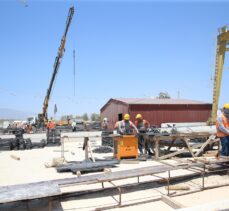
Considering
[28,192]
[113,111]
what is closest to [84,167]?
[28,192]

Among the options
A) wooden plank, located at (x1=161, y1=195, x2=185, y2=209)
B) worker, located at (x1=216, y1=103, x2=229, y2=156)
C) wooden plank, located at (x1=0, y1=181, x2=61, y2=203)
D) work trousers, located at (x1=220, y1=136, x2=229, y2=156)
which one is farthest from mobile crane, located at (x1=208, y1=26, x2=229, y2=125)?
wooden plank, located at (x1=0, y1=181, x2=61, y2=203)

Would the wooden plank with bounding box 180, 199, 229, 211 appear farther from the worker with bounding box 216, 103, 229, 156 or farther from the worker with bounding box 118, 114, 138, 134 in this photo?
the worker with bounding box 118, 114, 138, 134

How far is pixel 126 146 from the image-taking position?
10250 millimetres

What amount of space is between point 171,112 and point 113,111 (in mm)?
6585

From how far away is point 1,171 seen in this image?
9.08 m

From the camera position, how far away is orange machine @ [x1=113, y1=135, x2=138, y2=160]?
10164 mm

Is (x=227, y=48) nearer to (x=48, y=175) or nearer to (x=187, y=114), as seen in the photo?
(x=187, y=114)

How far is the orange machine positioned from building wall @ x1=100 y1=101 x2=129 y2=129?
1592 centimetres

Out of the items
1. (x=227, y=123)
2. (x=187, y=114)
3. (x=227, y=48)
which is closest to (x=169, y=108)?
(x=187, y=114)

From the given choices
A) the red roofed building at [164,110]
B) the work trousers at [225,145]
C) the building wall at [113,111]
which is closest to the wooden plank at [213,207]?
the work trousers at [225,145]

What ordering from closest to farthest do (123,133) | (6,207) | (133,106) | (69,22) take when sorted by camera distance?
(6,207), (123,133), (133,106), (69,22)

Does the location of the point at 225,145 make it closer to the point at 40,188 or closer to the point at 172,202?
the point at 172,202

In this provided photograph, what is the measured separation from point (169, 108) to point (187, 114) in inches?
79.1

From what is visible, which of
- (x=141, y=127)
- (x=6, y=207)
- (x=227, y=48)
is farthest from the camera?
(x=227, y=48)
